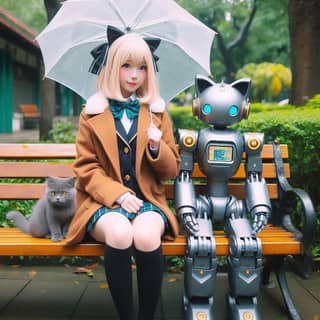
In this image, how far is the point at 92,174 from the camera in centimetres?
293

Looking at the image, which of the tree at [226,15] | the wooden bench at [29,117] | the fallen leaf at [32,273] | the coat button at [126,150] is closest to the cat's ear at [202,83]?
the coat button at [126,150]

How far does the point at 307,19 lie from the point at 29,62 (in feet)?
59.4

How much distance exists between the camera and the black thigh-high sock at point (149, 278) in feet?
8.77

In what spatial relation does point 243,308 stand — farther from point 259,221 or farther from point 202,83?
point 202,83

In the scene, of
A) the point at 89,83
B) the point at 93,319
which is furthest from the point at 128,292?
the point at 89,83

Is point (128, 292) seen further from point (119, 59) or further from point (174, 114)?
point (174, 114)

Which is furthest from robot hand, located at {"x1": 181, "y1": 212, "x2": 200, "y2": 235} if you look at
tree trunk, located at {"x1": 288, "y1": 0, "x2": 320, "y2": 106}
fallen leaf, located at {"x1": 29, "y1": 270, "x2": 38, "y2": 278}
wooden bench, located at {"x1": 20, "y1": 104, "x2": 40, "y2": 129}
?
wooden bench, located at {"x1": 20, "y1": 104, "x2": 40, "y2": 129}

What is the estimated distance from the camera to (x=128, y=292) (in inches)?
106

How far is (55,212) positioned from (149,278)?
2.48 ft

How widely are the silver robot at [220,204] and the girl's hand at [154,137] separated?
1.00ft

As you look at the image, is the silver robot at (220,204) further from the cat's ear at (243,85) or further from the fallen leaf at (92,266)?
the fallen leaf at (92,266)

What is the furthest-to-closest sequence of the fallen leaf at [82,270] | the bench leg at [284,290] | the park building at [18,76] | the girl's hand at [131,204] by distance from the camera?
the park building at [18,76] → the fallen leaf at [82,270] → the bench leg at [284,290] → the girl's hand at [131,204]

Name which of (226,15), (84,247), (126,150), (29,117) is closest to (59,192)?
(84,247)

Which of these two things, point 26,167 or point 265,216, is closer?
point 265,216
